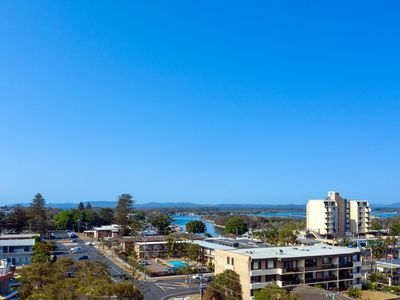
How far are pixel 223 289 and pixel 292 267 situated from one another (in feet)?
24.8

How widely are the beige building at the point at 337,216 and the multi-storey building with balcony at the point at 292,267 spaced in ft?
166

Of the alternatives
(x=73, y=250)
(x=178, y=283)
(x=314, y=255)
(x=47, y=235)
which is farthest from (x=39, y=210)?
(x=314, y=255)

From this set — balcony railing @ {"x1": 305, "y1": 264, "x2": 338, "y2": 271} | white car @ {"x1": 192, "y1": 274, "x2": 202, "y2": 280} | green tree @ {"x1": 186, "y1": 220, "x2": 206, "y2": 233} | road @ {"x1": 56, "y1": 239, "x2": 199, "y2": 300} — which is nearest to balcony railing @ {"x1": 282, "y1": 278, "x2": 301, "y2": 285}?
balcony railing @ {"x1": 305, "y1": 264, "x2": 338, "y2": 271}

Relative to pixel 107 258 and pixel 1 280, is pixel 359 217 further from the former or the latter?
pixel 1 280

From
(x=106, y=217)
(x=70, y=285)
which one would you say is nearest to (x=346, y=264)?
(x=70, y=285)

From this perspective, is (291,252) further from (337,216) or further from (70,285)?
(337,216)

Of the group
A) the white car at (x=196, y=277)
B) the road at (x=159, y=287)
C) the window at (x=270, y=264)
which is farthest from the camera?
the white car at (x=196, y=277)

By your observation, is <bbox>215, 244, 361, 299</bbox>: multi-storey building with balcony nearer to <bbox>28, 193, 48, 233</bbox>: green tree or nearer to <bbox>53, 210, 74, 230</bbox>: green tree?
<bbox>28, 193, 48, 233</bbox>: green tree

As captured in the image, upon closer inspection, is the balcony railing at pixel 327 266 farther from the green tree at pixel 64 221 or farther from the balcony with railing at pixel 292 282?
the green tree at pixel 64 221

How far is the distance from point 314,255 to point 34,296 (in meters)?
25.2

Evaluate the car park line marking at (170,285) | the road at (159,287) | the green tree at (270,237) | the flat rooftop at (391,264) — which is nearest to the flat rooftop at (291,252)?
the road at (159,287)

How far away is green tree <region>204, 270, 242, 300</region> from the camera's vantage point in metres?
33.2

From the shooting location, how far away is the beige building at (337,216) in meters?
89.4

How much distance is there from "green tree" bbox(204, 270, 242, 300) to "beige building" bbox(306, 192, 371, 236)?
6011 cm
